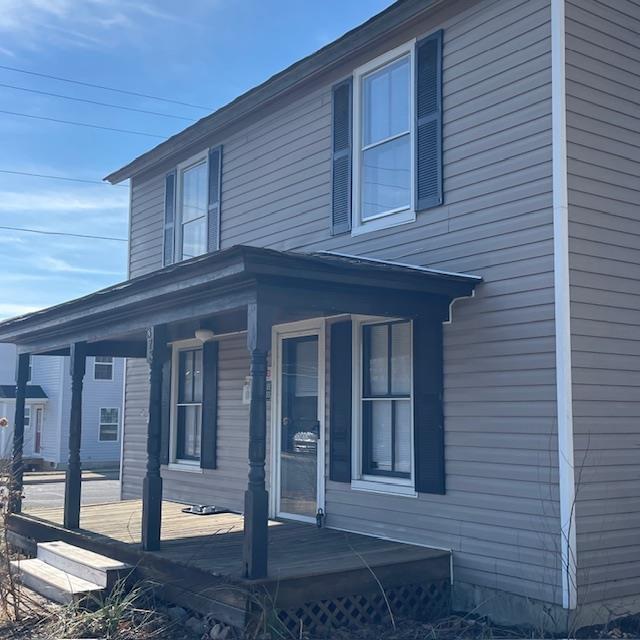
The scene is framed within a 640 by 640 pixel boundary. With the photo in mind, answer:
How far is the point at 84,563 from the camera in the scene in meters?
7.39

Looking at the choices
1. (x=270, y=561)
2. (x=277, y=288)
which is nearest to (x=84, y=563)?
(x=270, y=561)

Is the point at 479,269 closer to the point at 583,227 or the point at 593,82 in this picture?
the point at 583,227

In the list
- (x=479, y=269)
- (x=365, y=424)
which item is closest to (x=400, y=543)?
(x=365, y=424)

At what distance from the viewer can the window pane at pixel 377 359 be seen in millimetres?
7988

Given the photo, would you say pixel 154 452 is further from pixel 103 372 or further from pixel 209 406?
pixel 103 372

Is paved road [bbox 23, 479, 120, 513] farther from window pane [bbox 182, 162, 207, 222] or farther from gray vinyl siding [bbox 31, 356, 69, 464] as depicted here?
window pane [bbox 182, 162, 207, 222]

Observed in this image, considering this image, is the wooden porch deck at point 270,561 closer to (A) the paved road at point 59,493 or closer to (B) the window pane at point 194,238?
(B) the window pane at point 194,238

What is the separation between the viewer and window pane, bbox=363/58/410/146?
8023 millimetres

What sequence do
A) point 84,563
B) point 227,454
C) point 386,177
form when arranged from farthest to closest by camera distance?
point 227,454
point 386,177
point 84,563

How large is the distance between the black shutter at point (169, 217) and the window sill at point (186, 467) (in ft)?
9.54

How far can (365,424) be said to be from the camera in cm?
812

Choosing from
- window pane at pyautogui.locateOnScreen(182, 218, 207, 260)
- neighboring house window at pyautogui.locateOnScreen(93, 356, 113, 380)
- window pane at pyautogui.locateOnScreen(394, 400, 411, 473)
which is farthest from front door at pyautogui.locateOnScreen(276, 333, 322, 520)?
neighboring house window at pyautogui.locateOnScreen(93, 356, 113, 380)

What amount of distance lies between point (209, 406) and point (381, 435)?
3449 mm

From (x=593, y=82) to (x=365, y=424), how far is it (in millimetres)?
3773
